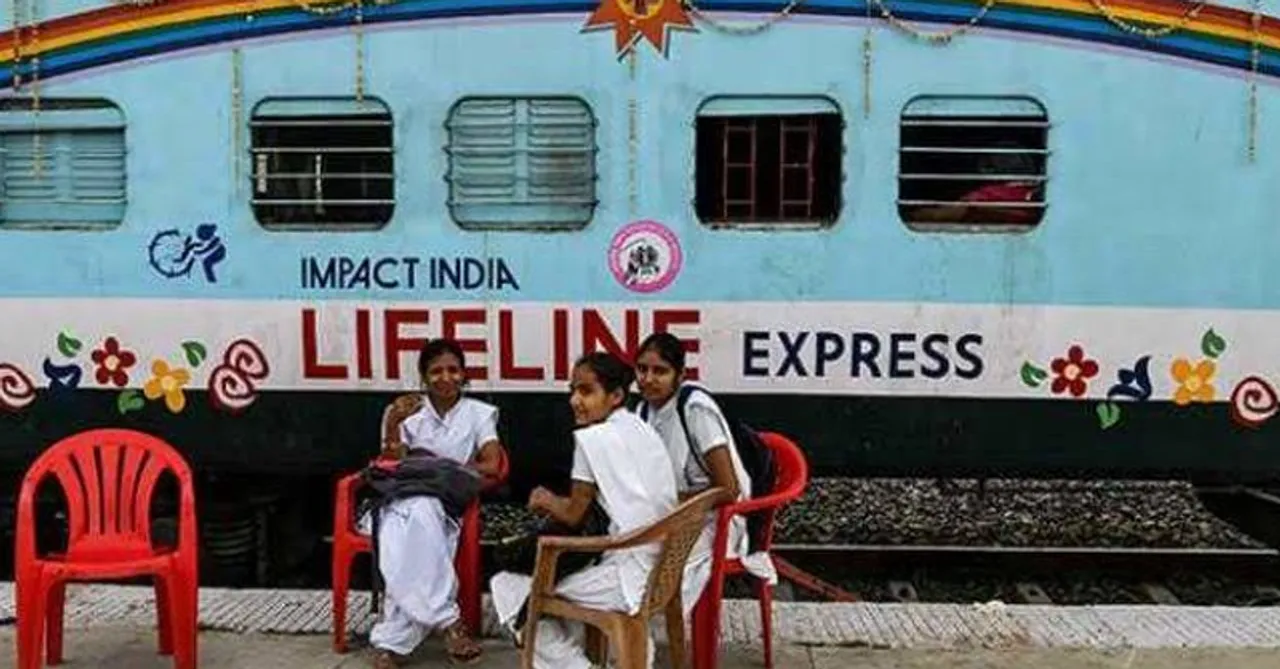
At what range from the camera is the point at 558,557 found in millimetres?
3896

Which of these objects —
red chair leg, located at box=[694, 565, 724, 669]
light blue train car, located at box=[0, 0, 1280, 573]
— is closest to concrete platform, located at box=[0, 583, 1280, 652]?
red chair leg, located at box=[694, 565, 724, 669]

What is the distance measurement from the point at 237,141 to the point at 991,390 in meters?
3.00

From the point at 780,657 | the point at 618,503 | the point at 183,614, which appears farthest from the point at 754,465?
the point at 183,614

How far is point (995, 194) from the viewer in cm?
534

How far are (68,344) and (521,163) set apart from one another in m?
1.92

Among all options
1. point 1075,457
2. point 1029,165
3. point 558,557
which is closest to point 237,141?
point 558,557

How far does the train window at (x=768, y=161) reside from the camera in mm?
5352

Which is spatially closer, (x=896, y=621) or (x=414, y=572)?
(x=414, y=572)

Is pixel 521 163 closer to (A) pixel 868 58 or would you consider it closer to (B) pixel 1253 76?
(A) pixel 868 58

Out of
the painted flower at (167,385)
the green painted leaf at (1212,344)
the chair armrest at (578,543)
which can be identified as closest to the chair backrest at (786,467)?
the chair armrest at (578,543)

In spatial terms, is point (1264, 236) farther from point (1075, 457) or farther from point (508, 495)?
point (508, 495)

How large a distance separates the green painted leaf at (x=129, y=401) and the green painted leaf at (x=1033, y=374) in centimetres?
339

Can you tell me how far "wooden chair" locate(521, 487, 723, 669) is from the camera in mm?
3701

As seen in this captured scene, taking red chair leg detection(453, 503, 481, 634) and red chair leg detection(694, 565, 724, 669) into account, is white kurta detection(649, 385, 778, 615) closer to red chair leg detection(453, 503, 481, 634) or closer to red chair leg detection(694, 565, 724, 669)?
red chair leg detection(694, 565, 724, 669)
